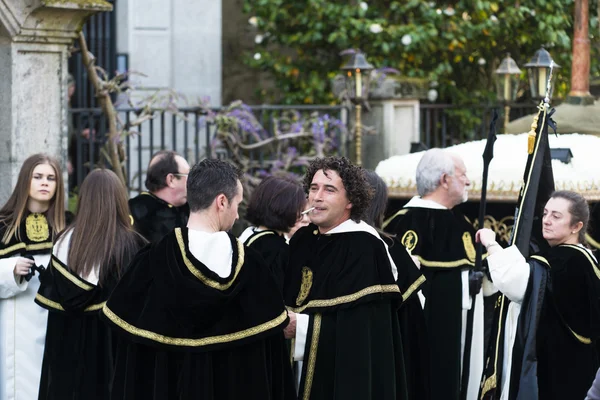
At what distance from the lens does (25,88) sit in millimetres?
7566

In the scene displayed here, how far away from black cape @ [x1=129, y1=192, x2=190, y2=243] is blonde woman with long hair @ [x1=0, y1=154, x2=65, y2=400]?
2.94ft

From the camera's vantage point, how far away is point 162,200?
7543 millimetres

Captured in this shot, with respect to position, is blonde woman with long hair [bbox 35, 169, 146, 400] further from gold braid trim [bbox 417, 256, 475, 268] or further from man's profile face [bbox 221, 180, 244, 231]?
gold braid trim [bbox 417, 256, 475, 268]

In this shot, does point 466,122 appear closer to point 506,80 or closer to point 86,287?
point 506,80

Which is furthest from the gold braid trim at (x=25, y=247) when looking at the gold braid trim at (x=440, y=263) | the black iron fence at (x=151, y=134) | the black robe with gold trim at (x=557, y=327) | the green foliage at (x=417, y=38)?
the green foliage at (x=417, y=38)

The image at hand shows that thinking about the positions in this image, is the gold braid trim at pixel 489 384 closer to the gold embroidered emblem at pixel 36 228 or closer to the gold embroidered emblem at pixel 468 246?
the gold embroidered emblem at pixel 468 246

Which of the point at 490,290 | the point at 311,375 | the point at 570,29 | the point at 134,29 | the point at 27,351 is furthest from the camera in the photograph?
the point at 570,29

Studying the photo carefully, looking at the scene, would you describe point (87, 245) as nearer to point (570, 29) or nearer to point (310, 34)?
point (310, 34)

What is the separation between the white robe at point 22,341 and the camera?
657 centimetres

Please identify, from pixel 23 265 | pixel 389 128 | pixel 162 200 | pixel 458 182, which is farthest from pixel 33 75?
pixel 389 128

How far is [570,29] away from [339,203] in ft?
31.5

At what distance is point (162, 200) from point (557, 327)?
8.55 feet

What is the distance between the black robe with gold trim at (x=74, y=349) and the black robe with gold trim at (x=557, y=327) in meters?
2.03

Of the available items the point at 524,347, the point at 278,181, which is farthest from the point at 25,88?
the point at 524,347
